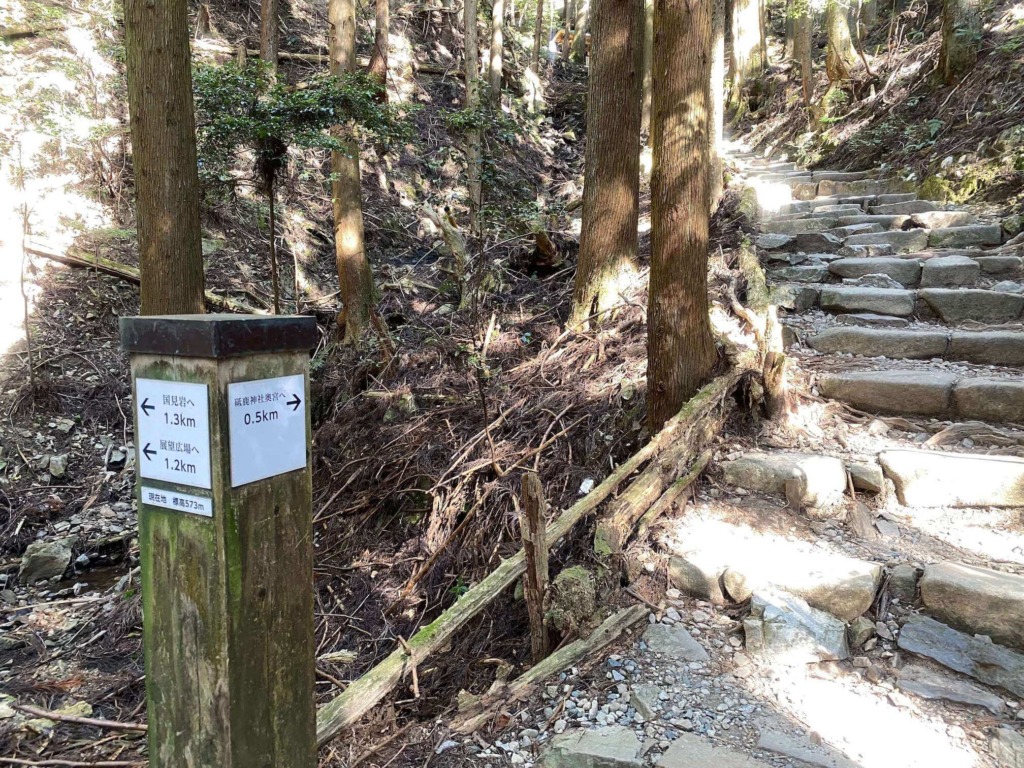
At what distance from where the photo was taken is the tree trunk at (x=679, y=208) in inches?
155

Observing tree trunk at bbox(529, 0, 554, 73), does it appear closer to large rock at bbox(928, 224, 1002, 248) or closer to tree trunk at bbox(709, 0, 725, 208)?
tree trunk at bbox(709, 0, 725, 208)

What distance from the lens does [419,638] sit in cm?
296

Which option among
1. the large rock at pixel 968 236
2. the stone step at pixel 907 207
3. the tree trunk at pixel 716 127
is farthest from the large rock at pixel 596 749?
the stone step at pixel 907 207

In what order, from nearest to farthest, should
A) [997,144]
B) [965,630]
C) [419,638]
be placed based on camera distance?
[965,630] < [419,638] < [997,144]

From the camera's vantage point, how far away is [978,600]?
2.72 metres

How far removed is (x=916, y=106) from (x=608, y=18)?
6679 mm

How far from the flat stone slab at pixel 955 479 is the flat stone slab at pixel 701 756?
2.06 metres

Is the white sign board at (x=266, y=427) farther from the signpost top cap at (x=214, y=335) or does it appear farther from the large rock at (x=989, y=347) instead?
the large rock at (x=989, y=347)

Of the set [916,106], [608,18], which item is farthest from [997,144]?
[608,18]

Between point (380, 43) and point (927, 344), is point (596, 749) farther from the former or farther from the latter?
point (380, 43)

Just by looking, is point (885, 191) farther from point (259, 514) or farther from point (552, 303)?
point (259, 514)

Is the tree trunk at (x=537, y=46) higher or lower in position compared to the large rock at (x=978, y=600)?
higher

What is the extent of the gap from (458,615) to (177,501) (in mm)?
1793

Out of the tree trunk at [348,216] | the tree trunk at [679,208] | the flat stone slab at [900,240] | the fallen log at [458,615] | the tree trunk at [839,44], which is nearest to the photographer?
the fallen log at [458,615]
